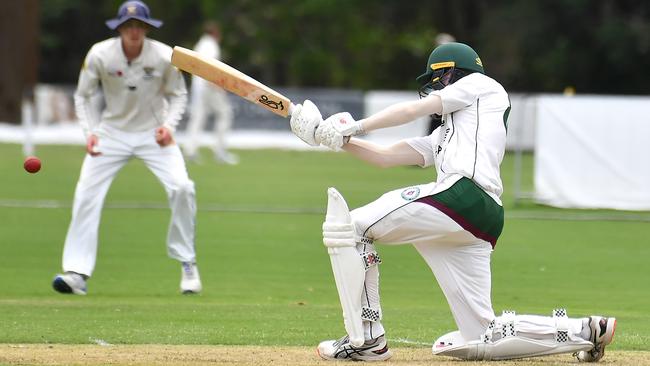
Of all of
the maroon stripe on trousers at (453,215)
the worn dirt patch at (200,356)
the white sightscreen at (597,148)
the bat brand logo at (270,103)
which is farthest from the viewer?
the white sightscreen at (597,148)

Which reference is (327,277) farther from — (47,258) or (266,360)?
(266,360)

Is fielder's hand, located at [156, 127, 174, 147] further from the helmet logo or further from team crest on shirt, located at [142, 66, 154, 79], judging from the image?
the helmet logo

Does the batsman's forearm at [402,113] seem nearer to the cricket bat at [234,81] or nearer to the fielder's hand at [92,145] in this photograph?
the cricket bat at [234,81]

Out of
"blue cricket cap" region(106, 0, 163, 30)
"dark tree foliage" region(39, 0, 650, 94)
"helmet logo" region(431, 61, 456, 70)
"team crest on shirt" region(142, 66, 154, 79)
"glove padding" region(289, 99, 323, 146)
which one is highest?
"blue cricket cap" region(106, 0, 163, 30)

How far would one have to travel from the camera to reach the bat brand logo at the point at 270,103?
7742 mm

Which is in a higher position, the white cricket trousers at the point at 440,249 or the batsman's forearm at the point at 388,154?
the batsman's forearm at the point at 388,154

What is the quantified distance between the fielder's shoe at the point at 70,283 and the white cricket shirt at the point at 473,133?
4009 mm

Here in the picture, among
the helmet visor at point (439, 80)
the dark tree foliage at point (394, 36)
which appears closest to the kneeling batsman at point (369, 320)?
the helmet visor at point (439, 80)

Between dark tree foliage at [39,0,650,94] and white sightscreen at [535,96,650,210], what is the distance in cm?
2146

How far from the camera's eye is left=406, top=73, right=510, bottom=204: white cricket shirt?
285 inches

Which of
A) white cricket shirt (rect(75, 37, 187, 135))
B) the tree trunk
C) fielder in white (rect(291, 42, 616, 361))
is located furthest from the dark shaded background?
fielder in white (rect(291, 42, 616, 361))

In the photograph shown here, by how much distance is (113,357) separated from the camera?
7441 mm

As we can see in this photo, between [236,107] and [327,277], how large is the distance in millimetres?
18987

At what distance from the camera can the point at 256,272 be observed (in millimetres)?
11961
